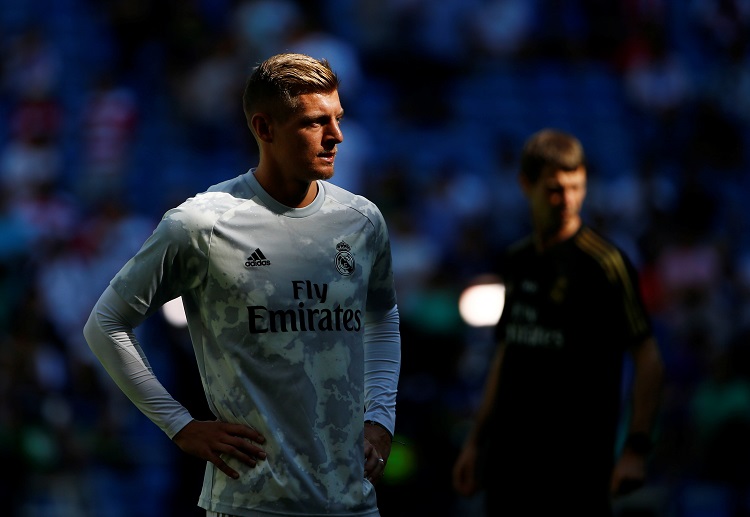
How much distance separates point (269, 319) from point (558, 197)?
2106mm

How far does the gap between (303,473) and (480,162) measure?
986 cm

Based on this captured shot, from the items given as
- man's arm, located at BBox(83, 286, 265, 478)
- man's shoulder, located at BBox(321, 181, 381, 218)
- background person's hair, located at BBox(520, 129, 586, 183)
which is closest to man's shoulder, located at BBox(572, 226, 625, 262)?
background person's hair, located at BBox(520, 129, 586, 183)

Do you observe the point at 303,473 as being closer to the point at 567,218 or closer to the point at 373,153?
the point at 567,218

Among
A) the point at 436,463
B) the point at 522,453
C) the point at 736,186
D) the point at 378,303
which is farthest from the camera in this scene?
the point at 736,186

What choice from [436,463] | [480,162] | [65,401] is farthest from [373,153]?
[436,463]

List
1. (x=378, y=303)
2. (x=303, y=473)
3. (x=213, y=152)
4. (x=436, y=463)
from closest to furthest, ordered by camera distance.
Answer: (x=303, y=473) < (x=378, y=303) < (x=436, y=463) < (x=213, y=152)

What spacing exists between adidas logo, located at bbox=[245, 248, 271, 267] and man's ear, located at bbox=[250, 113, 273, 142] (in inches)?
13.5

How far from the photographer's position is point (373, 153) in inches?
527

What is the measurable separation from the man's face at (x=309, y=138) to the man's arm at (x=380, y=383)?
1.96ft

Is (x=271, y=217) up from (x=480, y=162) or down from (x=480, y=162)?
down

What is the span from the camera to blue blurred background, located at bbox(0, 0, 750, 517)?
8938 mm

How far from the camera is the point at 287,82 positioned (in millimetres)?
3752

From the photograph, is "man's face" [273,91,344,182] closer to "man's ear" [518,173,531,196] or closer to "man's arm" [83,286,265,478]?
"man's arm" [83,286,265,478]

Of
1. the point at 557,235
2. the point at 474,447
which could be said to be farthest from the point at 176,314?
the point at 557,235
